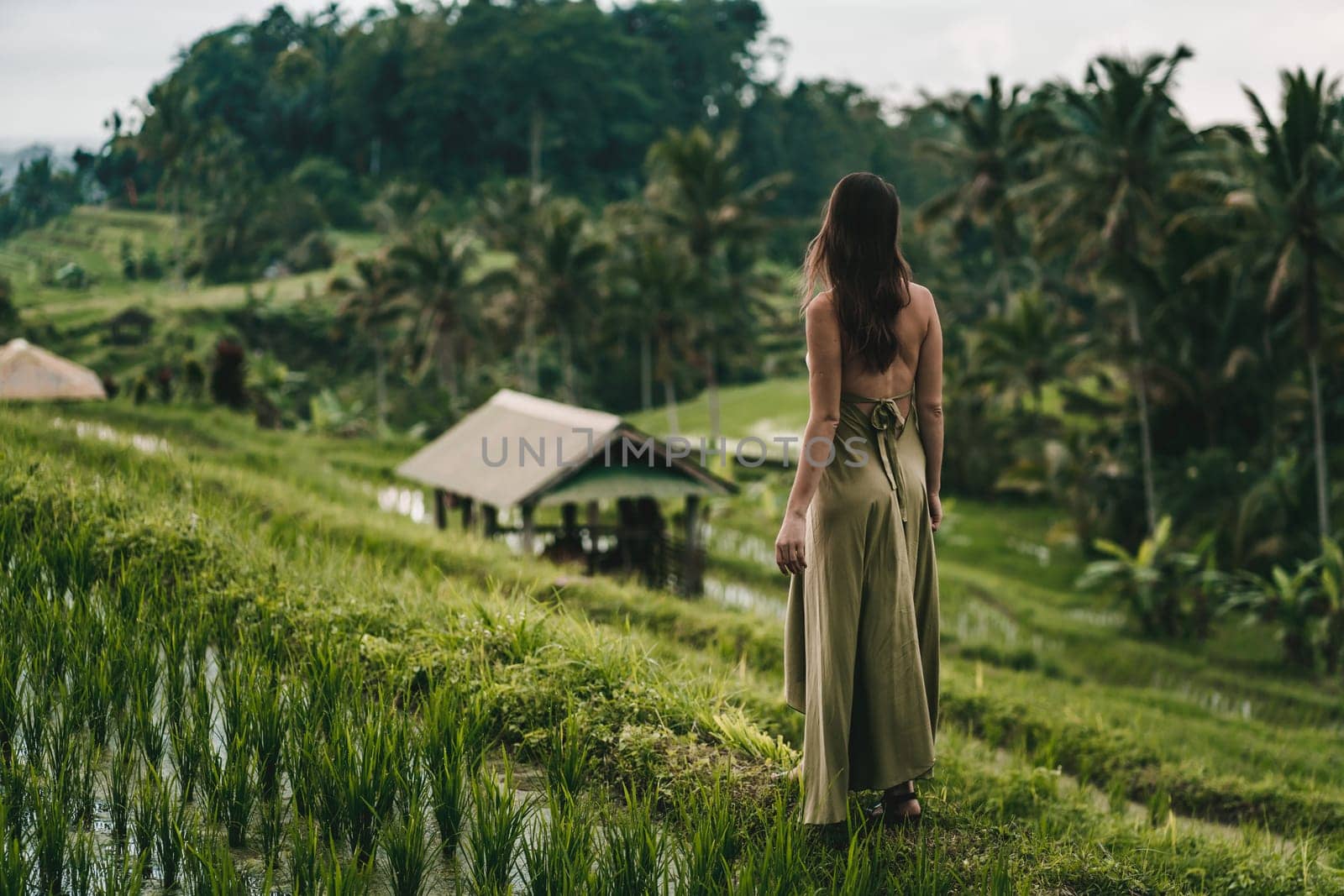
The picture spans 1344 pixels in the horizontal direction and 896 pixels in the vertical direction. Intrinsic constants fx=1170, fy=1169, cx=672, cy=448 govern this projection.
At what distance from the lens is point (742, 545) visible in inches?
820

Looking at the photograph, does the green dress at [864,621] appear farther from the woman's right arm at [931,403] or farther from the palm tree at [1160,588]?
the palm tree at [1160,588]

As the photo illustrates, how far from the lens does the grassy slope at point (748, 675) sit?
4086mm

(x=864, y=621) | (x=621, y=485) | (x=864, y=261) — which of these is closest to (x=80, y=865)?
(x=864, y=621)

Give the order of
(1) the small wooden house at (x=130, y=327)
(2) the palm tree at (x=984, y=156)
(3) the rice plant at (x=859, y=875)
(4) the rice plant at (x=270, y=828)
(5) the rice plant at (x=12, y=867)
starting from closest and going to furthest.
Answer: (5) the rice plant at (x=12, y=867) < (3) the rice plant at (x=859, y=875) < (4) the rice plant at (x=270, y=828) < (2) the palm tree at (x=984, y=156) < (1) the small wooden house at (x=130, y=327)

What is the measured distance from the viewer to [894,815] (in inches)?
151

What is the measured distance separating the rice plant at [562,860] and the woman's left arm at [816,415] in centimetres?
97

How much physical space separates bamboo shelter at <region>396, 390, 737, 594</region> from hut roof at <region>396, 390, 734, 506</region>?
13 millimetres

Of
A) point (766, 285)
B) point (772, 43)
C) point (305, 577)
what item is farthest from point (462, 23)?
point (305, 577)

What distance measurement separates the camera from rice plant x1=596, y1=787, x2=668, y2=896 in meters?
3.27

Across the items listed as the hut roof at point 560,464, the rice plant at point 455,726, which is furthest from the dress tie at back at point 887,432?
the hut roof at point 560,464

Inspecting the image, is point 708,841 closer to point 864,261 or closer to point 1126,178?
point 864,261

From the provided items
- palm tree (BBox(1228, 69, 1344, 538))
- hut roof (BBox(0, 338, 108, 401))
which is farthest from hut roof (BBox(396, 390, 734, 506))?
hut roof (BBox(0, 338, 108, 401))

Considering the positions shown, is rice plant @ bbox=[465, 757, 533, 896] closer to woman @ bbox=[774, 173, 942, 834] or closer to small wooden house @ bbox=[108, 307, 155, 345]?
woman @ bbox=[774, 173, 942, 834]

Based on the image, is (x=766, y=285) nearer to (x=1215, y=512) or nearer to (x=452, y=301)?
(x=452, y=301)
